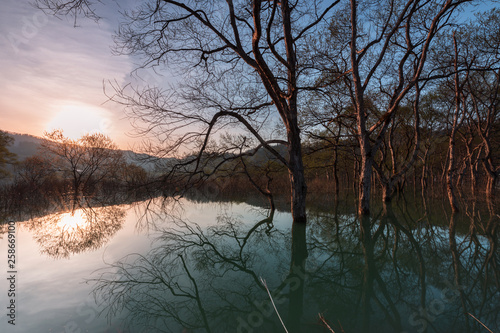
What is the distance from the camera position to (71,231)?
8.12 m

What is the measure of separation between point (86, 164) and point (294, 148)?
77.1 feet

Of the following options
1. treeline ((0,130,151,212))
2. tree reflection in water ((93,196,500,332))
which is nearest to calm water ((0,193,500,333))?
tree reflection in water ((93,196,500,332))

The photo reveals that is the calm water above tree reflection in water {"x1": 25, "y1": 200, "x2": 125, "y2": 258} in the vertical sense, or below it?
below

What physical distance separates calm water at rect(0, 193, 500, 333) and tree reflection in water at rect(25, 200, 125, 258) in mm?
68

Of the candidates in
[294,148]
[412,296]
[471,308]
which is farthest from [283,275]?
[294,148]

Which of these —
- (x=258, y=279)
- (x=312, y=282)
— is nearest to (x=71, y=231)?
(x=258, y=279)

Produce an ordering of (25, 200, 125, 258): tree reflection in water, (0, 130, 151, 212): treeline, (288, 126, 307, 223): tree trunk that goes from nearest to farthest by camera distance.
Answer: (25, 200, 125, 258): tree reflection in water < (288, 126, 307, 223): tree trunk < (0, 130, 151, 212): treeline

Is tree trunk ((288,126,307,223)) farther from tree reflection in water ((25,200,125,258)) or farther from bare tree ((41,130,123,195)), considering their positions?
bare tree ((41,130,123,195))

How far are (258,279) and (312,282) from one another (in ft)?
2.90

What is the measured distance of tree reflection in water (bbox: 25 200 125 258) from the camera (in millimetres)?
6285

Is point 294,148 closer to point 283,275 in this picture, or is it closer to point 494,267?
point 283,275

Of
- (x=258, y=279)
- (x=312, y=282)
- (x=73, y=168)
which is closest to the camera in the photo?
(x=312, y=282)

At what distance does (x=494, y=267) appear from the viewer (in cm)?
445

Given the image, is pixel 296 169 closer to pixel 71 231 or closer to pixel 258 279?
pixel 258 279
